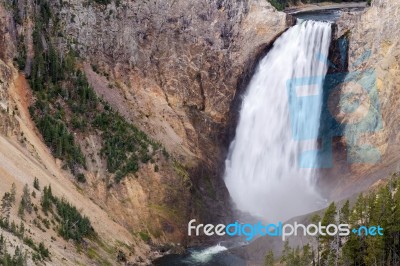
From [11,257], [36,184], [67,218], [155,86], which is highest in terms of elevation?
[155,86]

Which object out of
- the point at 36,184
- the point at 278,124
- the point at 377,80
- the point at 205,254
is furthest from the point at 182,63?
the point at 36,184

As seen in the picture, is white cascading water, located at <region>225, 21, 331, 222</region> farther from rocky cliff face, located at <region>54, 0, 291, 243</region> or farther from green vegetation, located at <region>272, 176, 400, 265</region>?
green vegetation, located at <region>272, 176, 400, 265</region>

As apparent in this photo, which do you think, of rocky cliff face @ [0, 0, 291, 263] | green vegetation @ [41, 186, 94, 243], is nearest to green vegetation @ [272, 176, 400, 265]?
green vegetation @ [41, 186, 94, 243]

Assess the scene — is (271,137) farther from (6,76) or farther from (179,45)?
(6,76)

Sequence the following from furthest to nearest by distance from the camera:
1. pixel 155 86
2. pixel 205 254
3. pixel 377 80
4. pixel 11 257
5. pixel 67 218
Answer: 1. pixel 155 86
2. pixel 377 80
3. pixel 205 254
4. pixel 67 218
5. pixel 11 257

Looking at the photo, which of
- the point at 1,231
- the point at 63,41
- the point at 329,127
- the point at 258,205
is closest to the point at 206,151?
the point at 258,205

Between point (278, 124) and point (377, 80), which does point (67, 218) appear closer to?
point (278, 124)
